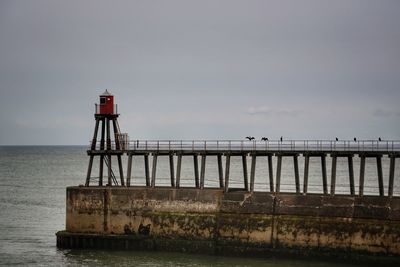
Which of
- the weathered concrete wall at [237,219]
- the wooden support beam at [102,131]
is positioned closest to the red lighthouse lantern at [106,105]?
the wooden support beam at [102,131]

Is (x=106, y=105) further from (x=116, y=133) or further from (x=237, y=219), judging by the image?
(x=237, y=219)

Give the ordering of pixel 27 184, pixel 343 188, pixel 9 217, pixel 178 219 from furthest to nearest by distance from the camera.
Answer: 1. pixel 27 184
2. pixel 343 188
3. pixel 9 217
4. pixel 178 219

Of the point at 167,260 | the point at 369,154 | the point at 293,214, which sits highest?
the point at 369,154

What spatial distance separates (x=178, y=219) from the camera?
44688 mm

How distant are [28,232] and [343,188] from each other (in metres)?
47.6

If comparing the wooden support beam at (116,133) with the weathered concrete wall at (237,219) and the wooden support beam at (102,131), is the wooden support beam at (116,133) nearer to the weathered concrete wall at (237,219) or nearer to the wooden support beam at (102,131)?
the wooden support beam at (102,131)

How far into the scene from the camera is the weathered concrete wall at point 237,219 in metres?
41.5

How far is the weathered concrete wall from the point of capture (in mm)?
41500

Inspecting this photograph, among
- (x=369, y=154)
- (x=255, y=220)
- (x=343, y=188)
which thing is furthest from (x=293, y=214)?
(x=343, y=188)

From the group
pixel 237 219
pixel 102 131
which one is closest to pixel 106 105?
pixel 102 131

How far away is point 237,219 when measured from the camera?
43781mm

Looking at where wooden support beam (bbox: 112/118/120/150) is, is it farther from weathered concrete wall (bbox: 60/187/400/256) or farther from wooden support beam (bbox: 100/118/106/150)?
weathered concrete wall (bbox: 60/187/400/256)

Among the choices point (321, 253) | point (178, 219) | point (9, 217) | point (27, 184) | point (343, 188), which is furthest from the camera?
point (27, 184)

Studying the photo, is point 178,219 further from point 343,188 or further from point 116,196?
point 343,188
